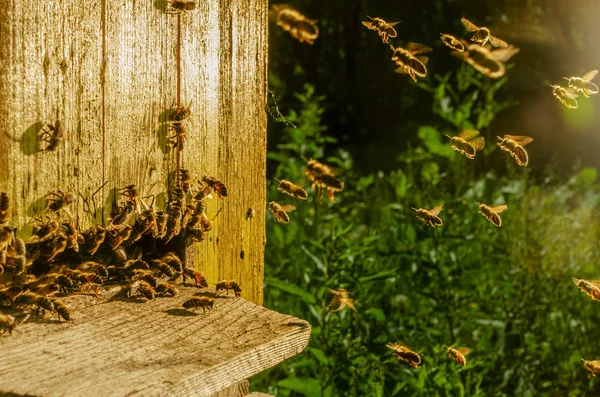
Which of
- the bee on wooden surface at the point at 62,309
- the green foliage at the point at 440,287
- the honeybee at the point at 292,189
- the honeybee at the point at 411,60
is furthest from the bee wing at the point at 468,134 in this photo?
the bee on wooden surface at the point at 62,309

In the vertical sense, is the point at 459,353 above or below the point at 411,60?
below

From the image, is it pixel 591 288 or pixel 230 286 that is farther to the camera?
pixel 591 288

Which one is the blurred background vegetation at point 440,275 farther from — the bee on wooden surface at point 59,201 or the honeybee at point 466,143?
the bee on wooden surface at point 59,201

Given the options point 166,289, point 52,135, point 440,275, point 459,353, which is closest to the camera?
point 52,135

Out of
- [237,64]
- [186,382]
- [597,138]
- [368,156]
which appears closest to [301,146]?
[237,64]

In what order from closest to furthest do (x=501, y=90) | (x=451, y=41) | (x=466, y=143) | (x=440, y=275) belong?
(x=451, y=41) < (x=466, y=143) < (x=440, y=275) < (x=501, y=90)

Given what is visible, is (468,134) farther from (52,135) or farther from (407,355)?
(52,135)

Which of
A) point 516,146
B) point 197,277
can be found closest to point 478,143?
point 516,146

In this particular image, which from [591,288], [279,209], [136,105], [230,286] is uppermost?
[136,105]
